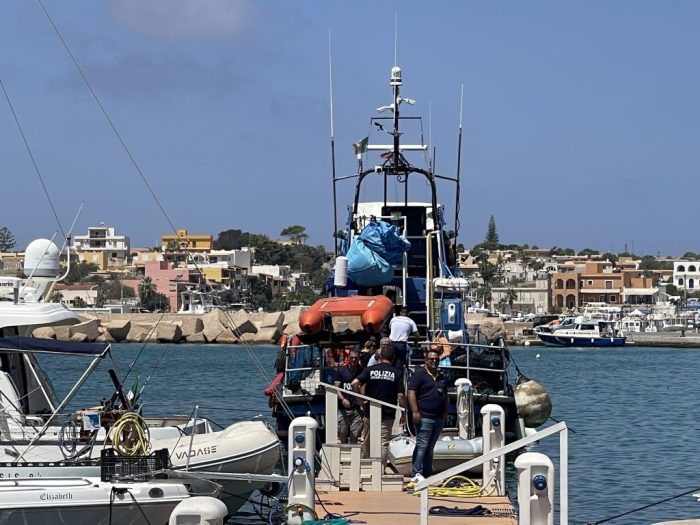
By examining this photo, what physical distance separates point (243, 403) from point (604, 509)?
2086 cm

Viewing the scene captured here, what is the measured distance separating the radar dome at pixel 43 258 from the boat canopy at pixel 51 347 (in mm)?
3817

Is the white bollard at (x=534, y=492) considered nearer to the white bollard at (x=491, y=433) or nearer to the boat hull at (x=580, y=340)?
the white bollard at (x=491, y=433)

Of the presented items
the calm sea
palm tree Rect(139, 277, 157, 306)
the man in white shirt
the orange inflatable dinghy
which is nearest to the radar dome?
the calm sea

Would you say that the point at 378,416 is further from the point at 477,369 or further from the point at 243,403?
the point at 243,403

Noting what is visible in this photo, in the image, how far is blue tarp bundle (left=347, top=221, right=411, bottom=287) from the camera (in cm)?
2503

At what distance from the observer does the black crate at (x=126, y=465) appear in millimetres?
13109

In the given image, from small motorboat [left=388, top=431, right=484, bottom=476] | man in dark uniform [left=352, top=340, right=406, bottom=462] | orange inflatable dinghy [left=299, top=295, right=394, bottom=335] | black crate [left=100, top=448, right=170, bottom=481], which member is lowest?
small motorboat [left=388, top=431, right=484, bottom=476]

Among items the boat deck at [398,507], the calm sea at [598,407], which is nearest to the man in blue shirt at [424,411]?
the boat deck at [398,507]

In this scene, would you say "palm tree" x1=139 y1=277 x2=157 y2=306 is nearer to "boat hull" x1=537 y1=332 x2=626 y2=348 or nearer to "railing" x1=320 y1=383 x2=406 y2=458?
"boat hull" x1=537 y1=332 x2=626 y2=348

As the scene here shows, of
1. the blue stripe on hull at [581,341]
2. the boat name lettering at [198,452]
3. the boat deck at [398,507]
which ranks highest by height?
the boat name lettering at [198,452]

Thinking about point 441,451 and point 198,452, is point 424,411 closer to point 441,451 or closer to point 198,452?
point 441,451

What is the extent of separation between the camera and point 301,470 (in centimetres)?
1398

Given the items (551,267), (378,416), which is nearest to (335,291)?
(378,416)

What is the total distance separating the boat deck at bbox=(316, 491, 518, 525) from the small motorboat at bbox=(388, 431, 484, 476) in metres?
1.23
